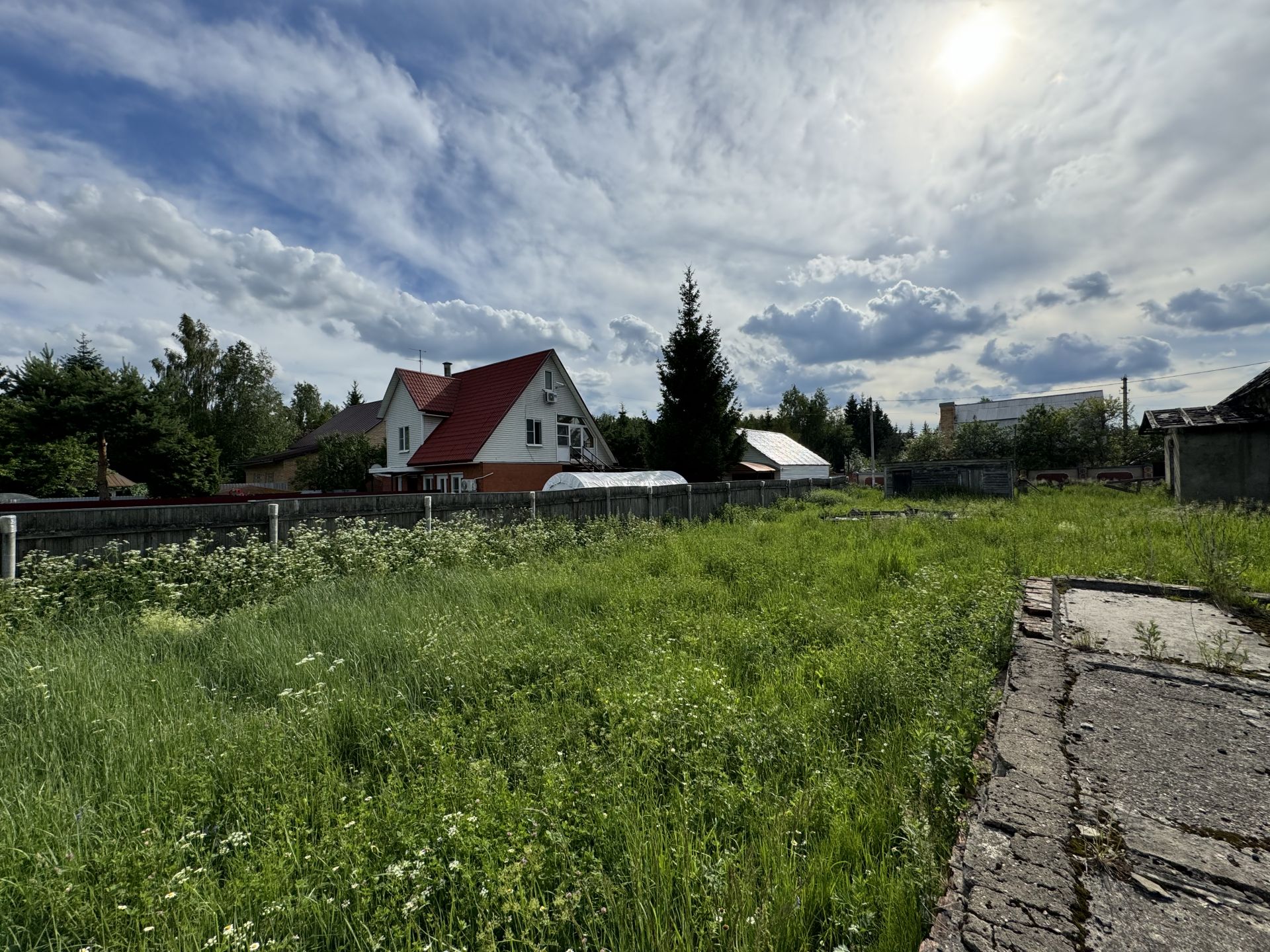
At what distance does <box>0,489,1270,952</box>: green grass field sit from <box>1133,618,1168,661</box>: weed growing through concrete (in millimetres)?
817

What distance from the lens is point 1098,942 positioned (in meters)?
1.45

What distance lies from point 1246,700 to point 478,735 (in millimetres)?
4337

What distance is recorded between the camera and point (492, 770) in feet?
8.25

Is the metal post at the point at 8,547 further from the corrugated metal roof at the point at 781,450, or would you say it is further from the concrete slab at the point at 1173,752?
the corrugated metal roof at the point at 781,450

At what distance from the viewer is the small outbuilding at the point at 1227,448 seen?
1219cm

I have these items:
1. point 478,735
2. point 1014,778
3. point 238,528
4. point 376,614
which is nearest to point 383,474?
point 238,528

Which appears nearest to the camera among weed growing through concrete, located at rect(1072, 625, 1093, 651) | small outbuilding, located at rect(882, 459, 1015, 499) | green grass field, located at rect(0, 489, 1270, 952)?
green grass field, located at rect(0, 489, 1270, 952)

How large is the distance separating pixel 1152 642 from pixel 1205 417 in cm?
1443

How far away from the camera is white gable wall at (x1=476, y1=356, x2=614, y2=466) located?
73.2 feet

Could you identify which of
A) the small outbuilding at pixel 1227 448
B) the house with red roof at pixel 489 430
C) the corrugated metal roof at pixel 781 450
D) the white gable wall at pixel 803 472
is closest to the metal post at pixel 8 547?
the house with red roof at pixel 489 430

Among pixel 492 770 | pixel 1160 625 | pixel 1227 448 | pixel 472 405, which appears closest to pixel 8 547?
pixel 492 770

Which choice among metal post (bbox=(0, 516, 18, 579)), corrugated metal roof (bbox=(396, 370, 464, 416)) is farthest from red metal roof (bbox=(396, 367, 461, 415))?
metal post (bbox=(0, 516, 18, 579))

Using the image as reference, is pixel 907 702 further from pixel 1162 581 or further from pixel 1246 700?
pixel 1162 581

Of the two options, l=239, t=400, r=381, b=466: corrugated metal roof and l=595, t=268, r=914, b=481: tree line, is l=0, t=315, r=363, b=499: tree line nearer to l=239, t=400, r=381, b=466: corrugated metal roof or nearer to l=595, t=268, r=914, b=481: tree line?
l=239, t=400, r=381, b=466: corrugated metal roof
